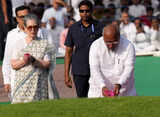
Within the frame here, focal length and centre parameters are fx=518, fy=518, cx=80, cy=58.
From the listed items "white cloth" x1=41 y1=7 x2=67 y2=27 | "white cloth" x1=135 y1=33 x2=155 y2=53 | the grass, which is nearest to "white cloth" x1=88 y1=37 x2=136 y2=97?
the grass

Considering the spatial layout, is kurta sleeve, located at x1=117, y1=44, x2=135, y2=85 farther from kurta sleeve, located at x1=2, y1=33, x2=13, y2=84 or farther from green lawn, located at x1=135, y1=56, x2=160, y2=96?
green lawn, located at x1=135, y1=56, x2=160, y2=96

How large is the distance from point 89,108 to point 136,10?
14807mm

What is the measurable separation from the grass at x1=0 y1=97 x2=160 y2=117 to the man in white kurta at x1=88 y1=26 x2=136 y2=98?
0.79 m

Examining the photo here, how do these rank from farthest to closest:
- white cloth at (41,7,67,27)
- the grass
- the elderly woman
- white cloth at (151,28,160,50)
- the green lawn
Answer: white cloth at (151,28,160,50)
white cloth at (41,7,67,27)
the green lawn
the elderly woman
the grass

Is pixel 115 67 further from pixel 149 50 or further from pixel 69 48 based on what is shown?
pixel 149 50

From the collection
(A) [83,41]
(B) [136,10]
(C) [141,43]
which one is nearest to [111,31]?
(A) [83,41]

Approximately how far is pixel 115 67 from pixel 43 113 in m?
1.88

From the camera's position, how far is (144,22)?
1953cm

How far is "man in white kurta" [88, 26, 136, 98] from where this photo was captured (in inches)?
273

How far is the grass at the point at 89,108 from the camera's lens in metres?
5.35

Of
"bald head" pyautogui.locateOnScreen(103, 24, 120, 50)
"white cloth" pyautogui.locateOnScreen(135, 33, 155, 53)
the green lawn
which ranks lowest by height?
the green lawn

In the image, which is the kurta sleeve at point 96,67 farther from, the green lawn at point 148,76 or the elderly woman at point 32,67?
the green lawn at point 148,76

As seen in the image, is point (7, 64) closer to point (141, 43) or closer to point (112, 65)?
point (112, 65)

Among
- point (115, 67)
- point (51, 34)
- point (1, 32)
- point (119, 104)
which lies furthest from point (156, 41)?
point (119, 104)
